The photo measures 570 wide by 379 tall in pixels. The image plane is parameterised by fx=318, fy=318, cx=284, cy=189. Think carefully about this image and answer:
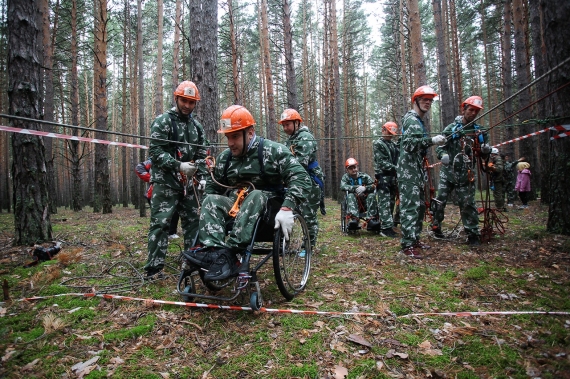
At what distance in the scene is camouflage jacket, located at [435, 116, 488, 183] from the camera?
5.07 m

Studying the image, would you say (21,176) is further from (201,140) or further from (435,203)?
(435,203)

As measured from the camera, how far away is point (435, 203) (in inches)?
224

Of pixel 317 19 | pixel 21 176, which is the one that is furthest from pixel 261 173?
pixel 317 19

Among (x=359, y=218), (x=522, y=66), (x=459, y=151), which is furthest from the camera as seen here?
(x=522, y=66)

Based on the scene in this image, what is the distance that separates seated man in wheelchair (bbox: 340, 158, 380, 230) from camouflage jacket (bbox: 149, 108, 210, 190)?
3447mm

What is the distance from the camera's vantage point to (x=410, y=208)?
4.65 m

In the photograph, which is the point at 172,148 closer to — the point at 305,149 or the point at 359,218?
the point at 305,149

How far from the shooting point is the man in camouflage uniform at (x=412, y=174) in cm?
462

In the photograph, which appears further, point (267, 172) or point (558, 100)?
point (558, 100)

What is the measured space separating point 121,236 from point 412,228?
5.59m

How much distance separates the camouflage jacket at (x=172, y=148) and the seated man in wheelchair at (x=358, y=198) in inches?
136

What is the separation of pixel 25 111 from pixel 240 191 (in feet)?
13.8

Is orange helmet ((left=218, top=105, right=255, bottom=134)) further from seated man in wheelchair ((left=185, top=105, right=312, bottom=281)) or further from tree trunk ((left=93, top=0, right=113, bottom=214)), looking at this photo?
tree trunk ((left=93, top=0, right=113, bottom=214))

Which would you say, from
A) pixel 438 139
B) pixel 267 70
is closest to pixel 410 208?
pixel 438 139
